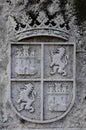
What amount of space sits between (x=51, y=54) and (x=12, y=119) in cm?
66

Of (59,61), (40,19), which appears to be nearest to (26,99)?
(59,61)

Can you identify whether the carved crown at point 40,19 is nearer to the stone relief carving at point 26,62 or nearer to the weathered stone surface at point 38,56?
the weathered stone surface at point 38,56

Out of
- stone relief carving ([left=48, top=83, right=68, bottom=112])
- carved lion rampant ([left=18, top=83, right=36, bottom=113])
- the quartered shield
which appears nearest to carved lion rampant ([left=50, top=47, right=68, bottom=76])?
the quartered shield

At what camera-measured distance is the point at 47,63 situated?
390cm

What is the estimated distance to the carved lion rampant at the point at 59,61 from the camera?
3.88 metres

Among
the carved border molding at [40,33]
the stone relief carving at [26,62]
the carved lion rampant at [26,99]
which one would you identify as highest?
the carved border molding at [40,33]

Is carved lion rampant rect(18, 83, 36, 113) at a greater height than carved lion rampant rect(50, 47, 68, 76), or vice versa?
carved lion rampant rect(50, 47, 68, 76)

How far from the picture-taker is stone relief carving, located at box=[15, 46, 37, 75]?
3.88 m

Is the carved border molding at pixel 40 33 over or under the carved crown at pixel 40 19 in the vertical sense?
under

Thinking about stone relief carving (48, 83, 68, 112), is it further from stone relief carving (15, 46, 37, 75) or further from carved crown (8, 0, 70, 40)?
carved crown (8, 0, 70, 40)

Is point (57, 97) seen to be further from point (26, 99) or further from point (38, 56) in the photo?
point (38, 56)

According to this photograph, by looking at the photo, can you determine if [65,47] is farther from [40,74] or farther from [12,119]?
[12,119]

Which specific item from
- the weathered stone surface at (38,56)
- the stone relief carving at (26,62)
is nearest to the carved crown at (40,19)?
the weathered stone surface at (38,56)

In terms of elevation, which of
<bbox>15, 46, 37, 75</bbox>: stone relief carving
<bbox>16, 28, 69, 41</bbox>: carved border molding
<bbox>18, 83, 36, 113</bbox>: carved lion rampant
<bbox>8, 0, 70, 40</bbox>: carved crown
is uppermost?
<bbox>8, 0, 70, 40</bbox>: carved crown
